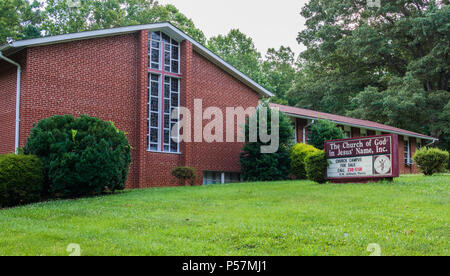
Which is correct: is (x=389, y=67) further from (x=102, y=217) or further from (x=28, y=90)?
(x=102, y=217)

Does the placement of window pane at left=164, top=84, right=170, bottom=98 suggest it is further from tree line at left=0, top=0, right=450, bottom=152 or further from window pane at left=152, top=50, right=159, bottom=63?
tree line at left=0, top=0, right=450, bottom=152

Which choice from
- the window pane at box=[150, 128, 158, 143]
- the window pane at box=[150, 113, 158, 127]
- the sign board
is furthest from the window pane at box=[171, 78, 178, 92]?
the sign board

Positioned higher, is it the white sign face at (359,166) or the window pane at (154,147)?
the window pane at (154,147)

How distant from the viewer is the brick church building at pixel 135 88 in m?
16.5

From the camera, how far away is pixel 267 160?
20.5 metres

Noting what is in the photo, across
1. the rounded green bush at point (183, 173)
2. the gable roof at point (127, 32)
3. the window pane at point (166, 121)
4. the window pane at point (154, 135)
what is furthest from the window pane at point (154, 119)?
the gable roof at point (127, 32)

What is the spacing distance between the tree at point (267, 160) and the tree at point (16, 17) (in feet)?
69.4

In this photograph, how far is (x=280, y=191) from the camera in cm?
1447

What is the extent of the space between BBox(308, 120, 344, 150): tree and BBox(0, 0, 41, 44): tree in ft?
72.7

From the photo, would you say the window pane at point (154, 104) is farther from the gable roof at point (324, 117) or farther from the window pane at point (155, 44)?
the gable roof at point (324, 117)

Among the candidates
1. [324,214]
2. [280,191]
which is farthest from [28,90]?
[324,214]

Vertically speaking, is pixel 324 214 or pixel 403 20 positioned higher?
pixel 403 20

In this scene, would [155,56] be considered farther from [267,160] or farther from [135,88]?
[267,160]
